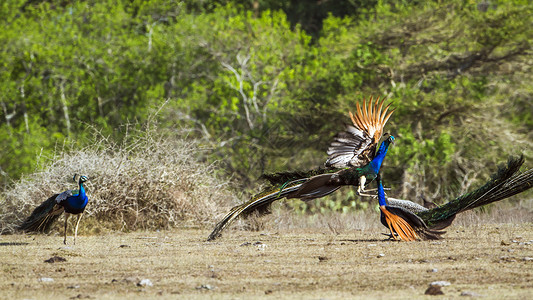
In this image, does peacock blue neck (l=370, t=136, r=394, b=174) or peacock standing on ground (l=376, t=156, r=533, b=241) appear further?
peacock blue neck (l=370, t=136, r=394, b=174)

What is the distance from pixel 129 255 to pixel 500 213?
8922 millimetres

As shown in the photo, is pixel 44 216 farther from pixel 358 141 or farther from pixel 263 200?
pixel 358 141

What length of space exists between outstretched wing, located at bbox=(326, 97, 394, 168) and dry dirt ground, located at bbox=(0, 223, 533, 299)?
47.6 inches

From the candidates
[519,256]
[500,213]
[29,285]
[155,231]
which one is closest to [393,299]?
[519,256]

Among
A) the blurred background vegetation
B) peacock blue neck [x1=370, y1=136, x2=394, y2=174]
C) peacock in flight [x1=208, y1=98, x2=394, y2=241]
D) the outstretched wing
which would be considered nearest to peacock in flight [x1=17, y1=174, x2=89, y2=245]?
peacock in flight [x1=208, y1=98, x2=394, y2=241]

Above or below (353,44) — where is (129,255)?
below

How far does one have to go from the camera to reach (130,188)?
1411 cm

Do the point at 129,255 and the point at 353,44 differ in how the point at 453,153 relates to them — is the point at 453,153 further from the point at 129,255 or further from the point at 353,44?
the point at 129,255

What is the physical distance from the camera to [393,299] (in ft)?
19.9

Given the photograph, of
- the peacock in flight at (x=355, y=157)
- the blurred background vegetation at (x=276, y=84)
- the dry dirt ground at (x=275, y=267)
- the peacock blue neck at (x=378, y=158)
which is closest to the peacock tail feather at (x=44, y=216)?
the dry dirt ground at (x=275, y=267)

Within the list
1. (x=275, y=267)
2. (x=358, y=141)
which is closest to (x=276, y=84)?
(x=358, y=141)

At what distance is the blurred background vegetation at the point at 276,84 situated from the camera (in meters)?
21.0

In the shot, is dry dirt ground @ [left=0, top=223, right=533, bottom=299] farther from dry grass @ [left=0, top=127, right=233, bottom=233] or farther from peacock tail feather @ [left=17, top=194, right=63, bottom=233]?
dry grass @ [left=0, top=127, right=233, bottom=233]

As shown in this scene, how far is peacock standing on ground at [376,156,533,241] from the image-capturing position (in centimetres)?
966
